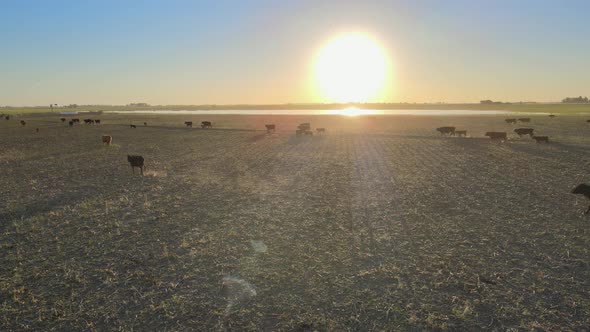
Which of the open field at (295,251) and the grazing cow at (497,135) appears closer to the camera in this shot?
the open field at (295,251)

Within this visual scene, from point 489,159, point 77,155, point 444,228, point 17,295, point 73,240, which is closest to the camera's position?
point 17,295

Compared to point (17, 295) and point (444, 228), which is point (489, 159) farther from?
point (17, 295)

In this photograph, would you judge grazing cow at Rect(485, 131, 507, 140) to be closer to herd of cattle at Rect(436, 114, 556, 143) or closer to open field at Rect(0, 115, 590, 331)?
herd of cattle at Rect(436, 114, 556, 143)

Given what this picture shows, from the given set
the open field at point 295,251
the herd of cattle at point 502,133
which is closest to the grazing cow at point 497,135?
the herd of cattle at point 502,133

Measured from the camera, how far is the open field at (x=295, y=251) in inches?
222

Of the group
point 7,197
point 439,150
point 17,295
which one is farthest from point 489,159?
point 7,197

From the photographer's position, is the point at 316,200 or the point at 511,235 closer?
the point at 511,235

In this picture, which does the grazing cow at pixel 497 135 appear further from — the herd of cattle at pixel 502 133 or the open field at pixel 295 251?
the open field at pixel 295 251

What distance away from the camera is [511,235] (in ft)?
28.7

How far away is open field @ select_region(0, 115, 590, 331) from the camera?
5.64 metres

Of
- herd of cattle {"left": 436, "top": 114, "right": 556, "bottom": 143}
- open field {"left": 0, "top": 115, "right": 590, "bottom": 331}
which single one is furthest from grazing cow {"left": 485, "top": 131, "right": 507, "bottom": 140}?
open field {"left": 0, "top": 115, "right": 590, "bottom": 331}

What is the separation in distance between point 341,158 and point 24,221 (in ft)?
51.1

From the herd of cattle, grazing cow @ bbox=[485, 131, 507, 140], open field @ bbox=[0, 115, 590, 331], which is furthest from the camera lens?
grazing cow @ bbox=[485, 131, 507, 140]

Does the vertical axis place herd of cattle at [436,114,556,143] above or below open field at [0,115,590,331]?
above
